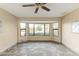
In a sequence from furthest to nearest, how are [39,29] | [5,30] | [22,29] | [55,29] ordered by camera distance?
[39,29] < [55,29] < [22,29] < [5,30]

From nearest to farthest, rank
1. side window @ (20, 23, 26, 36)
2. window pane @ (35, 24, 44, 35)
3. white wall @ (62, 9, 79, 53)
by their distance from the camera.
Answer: white wall @ (62, 9, 79, 53)
side window @ (20, 23, 26, 36)
window pane @ (35, 24, 44, 35)

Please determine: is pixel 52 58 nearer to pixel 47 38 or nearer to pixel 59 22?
pixel 59 22

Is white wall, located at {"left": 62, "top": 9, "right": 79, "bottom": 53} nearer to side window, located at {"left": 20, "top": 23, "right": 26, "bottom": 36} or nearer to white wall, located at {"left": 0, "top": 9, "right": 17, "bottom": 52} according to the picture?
white wall, located at {"left": 0, "top": 9, "right": 17, "bottom": 52}

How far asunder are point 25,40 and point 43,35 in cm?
181

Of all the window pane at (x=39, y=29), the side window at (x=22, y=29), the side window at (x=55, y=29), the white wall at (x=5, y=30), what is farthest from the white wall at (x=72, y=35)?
the side window at (x=22, y=29)

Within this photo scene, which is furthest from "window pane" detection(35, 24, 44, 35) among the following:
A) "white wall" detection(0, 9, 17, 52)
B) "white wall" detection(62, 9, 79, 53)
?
"white wall" detection(0, 9, 17, 52)

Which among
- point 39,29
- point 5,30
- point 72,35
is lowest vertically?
point 72,35

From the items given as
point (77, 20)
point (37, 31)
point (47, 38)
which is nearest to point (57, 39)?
point (47, 38)

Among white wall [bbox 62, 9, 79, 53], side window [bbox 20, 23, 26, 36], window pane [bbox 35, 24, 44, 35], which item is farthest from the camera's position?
window pane [bbox 35, 24, 44, 35]

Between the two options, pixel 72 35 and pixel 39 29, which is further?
pixel 39 29

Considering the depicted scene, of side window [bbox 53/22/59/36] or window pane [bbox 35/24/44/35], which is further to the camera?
window pane [bbox 35/24/44/35]

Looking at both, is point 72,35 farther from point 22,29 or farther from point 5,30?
point 22,29

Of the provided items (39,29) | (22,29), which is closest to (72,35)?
(22,29)

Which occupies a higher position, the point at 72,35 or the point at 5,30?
the point at 5,30
